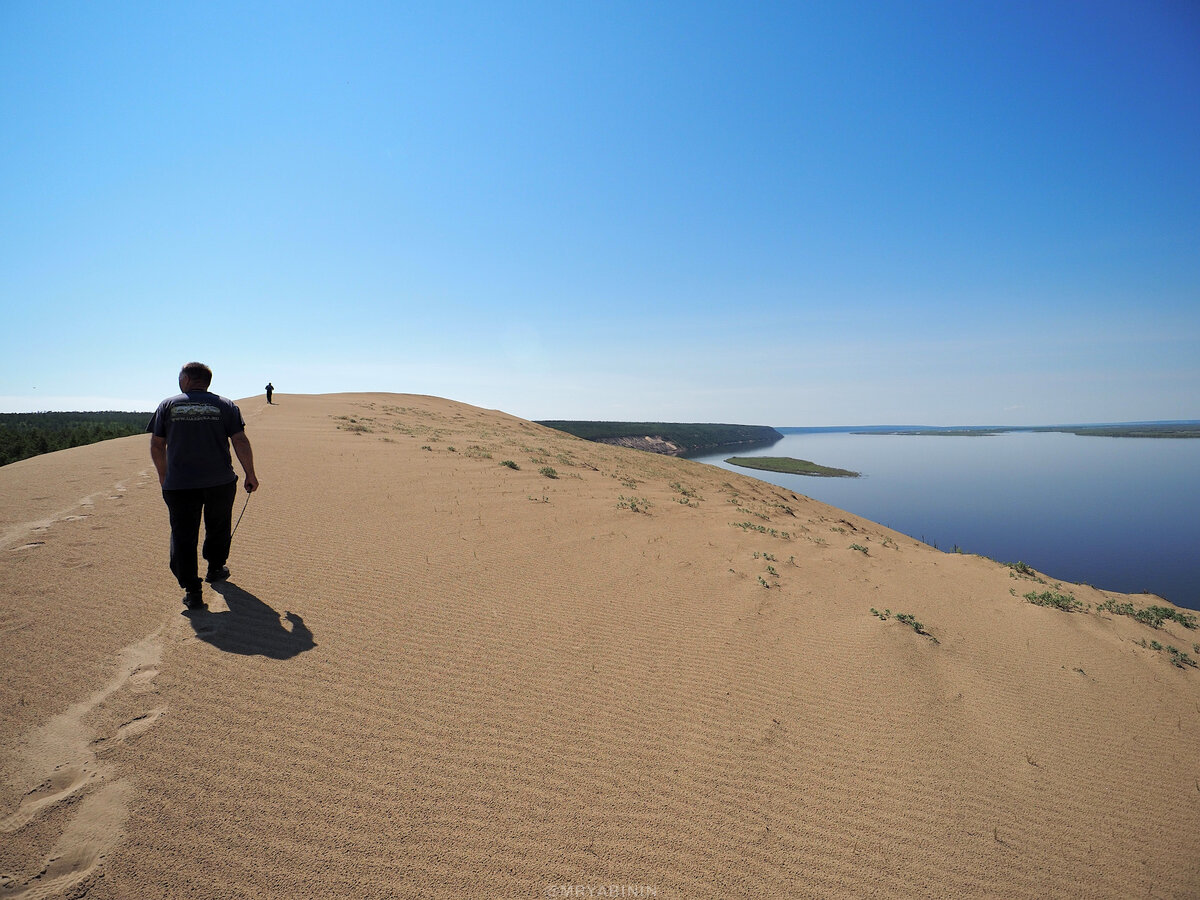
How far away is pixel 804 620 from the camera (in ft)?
17.9

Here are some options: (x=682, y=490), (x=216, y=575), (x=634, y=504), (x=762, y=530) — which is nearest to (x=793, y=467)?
(x=682, y=490)

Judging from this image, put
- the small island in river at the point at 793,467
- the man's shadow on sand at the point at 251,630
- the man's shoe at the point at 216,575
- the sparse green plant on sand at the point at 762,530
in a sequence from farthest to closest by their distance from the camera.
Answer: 1. the small island in river at the point at 793,467
2. the sparse green plant on sand at the point at 762,530
3. the man's shoe at the point at 216,575
4. the man's shadow on sand at the point at 251,630

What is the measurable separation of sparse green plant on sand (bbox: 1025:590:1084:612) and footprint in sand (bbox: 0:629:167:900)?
945 cm

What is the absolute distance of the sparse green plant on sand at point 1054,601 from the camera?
21.1 ft

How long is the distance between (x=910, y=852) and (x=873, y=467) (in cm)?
7018

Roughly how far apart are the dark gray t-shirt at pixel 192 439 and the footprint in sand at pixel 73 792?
1.88m

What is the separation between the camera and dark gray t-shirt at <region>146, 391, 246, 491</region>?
4273 millimetres

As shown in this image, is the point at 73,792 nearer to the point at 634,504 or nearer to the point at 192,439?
the point at 192,439

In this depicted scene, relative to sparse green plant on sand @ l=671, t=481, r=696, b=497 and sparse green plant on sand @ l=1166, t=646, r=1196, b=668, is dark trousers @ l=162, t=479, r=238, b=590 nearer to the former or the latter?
sparse green plant on sand @ l=671, t=481, r=696, b=497

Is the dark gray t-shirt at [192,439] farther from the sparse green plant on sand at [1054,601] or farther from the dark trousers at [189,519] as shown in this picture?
the sparse green plant on sand at [1054,601]

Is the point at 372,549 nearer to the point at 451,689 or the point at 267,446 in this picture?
the point at 451,689

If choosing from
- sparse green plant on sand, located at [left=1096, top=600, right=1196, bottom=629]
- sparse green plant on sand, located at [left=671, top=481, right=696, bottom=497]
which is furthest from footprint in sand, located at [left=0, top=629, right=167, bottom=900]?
sparse green plant on sand, located at [left=671, top=481, right=696, bottom=497]

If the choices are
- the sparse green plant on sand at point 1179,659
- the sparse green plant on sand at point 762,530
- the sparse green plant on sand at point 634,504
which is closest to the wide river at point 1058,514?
the sparse green plant on sand at point 1179,659

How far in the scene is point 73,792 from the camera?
7.58 feet
